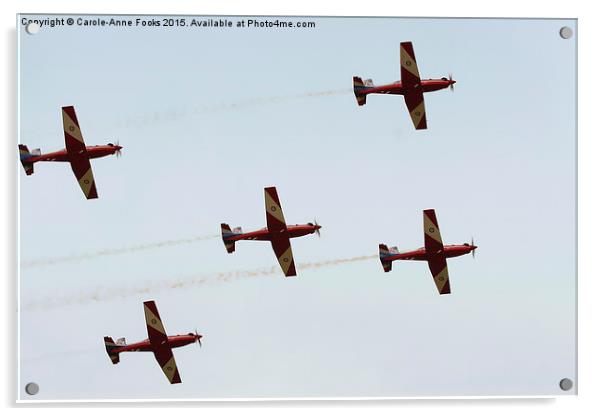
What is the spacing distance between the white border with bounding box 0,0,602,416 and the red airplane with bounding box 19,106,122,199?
41 centimetres

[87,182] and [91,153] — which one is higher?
[91,153]

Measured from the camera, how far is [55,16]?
7145 mm

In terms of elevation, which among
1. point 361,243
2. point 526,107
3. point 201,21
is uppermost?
point 201,21

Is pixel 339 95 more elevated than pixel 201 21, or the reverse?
pixel 201 21

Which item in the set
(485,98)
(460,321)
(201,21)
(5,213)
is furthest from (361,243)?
(5,213)

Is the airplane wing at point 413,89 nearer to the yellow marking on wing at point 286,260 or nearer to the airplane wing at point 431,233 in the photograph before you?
the airplane wing at point 431,233

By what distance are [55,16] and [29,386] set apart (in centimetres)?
300

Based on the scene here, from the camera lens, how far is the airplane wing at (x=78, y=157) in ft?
23.7

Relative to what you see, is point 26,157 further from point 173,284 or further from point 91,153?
point 173,284

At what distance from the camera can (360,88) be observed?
7.38 m
